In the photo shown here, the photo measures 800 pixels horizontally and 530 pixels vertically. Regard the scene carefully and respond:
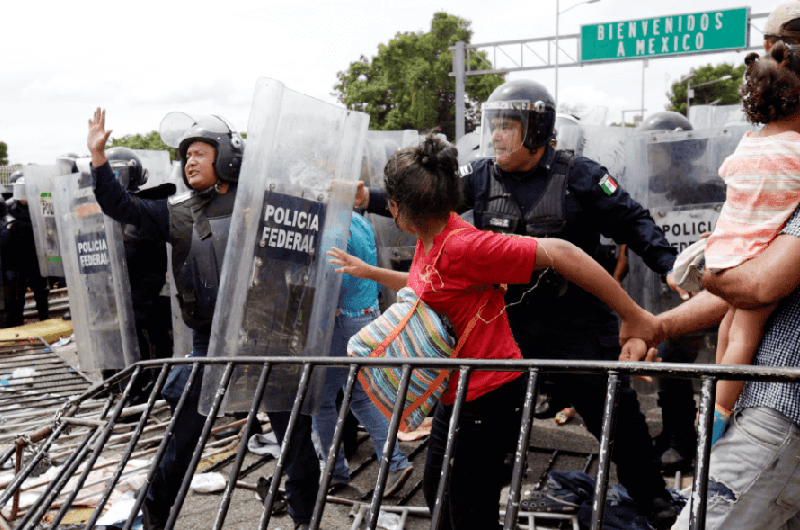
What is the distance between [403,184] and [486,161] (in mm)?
1079

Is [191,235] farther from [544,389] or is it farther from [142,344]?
[544,389]

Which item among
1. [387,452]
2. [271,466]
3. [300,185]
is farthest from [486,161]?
[271,466]

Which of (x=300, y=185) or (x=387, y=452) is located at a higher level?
(x=300, y=185)

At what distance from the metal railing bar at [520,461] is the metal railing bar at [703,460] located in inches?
12.3

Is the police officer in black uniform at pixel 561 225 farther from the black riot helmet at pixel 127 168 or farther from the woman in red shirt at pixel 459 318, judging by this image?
the black riot helmet at pixel 127 168

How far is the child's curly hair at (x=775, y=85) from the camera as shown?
4.92 feet

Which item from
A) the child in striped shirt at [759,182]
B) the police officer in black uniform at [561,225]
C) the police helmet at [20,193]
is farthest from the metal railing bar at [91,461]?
the police helmet at [20,193]

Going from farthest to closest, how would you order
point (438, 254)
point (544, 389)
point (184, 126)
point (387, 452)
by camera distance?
point (544, 389) → point (184, 126) → point (438, 254) → point (387, 452)

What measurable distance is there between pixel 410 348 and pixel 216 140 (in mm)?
1849

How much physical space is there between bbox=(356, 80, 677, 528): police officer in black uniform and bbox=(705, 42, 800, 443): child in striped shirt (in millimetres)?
1327

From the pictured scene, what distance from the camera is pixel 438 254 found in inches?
82.4

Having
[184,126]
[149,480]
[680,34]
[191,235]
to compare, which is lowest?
[149,480]

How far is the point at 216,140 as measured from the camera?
11.0 feet

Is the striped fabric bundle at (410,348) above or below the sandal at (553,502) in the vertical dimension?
above
